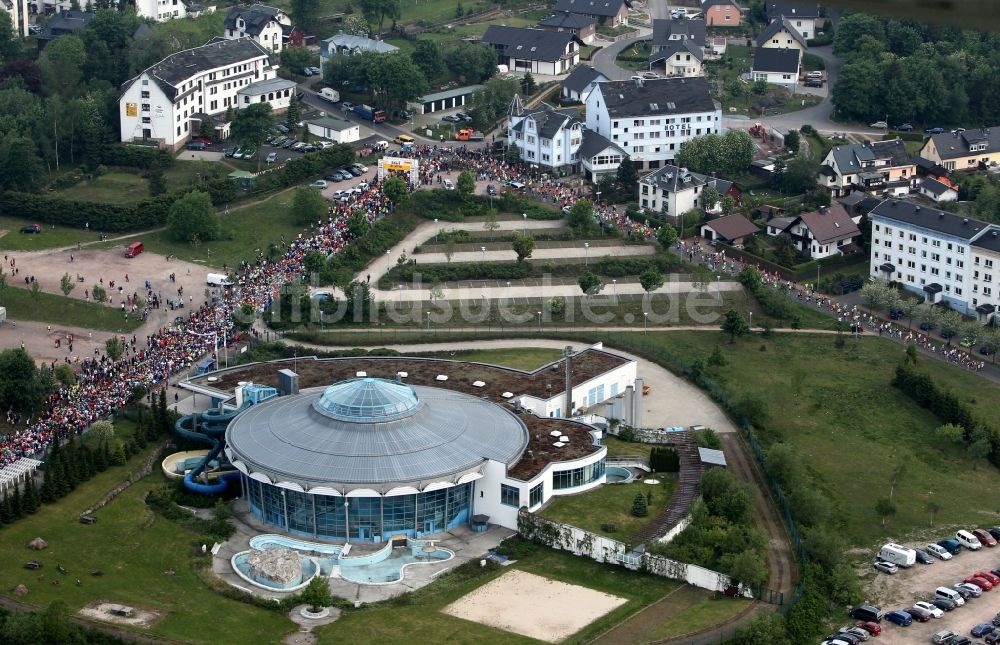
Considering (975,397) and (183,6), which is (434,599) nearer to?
(975,397)

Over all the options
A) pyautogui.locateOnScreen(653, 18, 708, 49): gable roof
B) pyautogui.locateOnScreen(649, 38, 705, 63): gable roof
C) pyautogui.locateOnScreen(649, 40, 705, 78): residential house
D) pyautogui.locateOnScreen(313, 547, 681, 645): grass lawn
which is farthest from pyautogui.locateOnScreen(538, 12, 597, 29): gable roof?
pyautogui.locateOnScreen(313, 547, 681, 645): grass lawn

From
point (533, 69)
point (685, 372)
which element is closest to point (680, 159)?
point (533, 69)

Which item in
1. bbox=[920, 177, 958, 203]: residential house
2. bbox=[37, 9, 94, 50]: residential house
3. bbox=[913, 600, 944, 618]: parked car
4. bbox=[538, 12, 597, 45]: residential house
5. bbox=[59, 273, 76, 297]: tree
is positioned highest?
bbox=[538, 12, 597, 45]: residential house

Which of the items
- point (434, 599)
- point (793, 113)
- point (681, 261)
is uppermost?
point (793, 113)


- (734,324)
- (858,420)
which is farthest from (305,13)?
(858,420)

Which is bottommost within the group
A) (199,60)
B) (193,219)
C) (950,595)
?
(950,595)

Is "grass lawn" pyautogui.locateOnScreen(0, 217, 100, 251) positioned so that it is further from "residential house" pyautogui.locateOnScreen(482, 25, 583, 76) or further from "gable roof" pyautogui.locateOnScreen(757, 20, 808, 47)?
"gable roof" pyautogui.locateOnScreen(757, 20, 808, 47)

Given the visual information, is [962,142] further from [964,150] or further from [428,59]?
[428,59]
